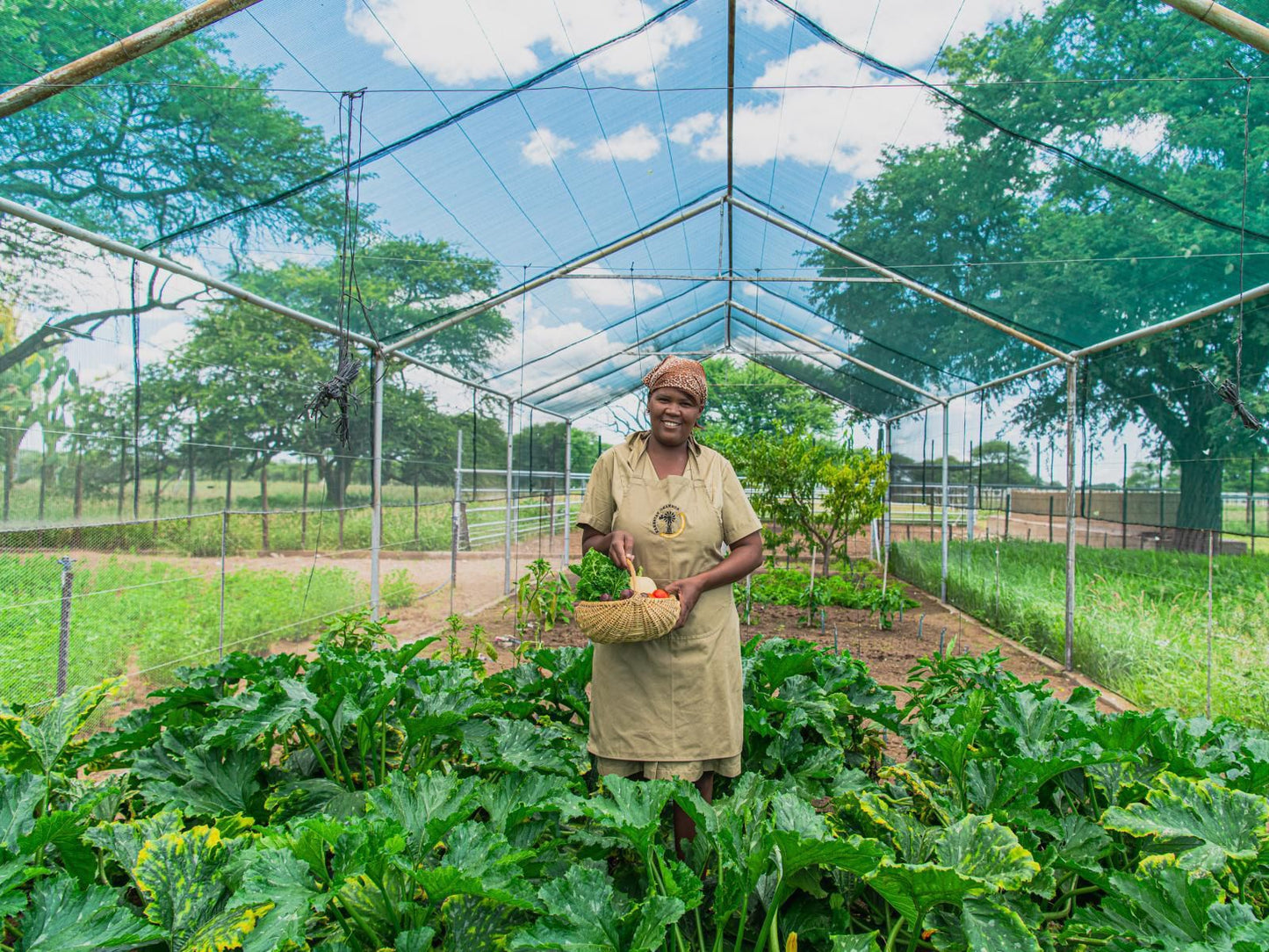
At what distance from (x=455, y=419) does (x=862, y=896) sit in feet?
25.0

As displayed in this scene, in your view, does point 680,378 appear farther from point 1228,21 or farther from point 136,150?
point 136,150

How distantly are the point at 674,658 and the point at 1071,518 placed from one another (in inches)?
226

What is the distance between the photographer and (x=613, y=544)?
2.22 metres

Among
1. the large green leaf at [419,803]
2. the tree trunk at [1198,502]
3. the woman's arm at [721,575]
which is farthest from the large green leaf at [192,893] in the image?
the tree trunk at [1198,502]

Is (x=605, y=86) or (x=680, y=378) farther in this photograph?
(x=605, y=86)

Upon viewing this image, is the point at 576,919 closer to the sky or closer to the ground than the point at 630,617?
closer to the ground

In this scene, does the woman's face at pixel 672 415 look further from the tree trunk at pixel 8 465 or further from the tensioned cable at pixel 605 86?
the tree trunk at pixel 8 465

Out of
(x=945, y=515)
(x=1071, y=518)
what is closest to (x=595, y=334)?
(x=945, y=515)

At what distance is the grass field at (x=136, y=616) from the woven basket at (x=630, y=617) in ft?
8.74

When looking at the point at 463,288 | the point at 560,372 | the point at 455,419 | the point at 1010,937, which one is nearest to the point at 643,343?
the point at 560,372

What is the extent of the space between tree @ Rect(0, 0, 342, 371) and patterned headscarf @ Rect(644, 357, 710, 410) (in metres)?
3.12

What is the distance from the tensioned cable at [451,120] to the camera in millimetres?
4617

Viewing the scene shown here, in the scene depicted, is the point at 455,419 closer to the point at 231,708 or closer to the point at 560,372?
the point at 560,372

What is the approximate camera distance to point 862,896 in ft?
6.58
